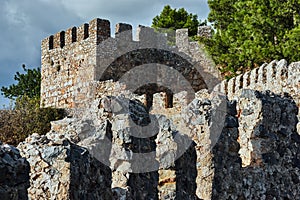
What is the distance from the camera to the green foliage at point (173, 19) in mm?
43812

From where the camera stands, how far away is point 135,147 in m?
5.15

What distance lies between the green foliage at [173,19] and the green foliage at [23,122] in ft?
71.8

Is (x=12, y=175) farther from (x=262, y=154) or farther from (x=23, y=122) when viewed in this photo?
(x=23, y=122)

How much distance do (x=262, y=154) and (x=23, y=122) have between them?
15.8 m

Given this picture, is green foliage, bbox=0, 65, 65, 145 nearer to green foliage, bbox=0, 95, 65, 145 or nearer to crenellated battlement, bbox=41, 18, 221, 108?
green foliage, bbox=0, 95, 65, 145

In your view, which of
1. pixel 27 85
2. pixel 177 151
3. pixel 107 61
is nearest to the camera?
pixel 177 151

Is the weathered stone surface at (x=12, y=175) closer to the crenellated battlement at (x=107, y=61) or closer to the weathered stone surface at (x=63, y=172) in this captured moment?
the weathered stone surface at (x=63, y=172)

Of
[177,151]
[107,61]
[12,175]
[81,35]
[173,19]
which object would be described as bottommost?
[12,175]

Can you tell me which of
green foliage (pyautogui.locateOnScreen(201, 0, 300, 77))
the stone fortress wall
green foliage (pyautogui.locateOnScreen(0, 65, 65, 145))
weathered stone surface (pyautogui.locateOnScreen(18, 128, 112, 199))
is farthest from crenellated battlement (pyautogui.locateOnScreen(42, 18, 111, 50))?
weathered stone surface (pyautogui.locateOnScreen(18, 128, 112, 199))

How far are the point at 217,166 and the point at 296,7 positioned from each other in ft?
54.2

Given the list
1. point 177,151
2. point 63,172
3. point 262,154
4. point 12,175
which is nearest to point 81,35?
point 262,154

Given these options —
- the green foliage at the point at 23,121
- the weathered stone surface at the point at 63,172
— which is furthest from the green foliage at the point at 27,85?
the weathered stone surface at the point at 63,172

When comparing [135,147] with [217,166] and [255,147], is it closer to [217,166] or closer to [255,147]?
[217,166]

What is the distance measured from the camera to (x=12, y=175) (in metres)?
Result: 3.35
